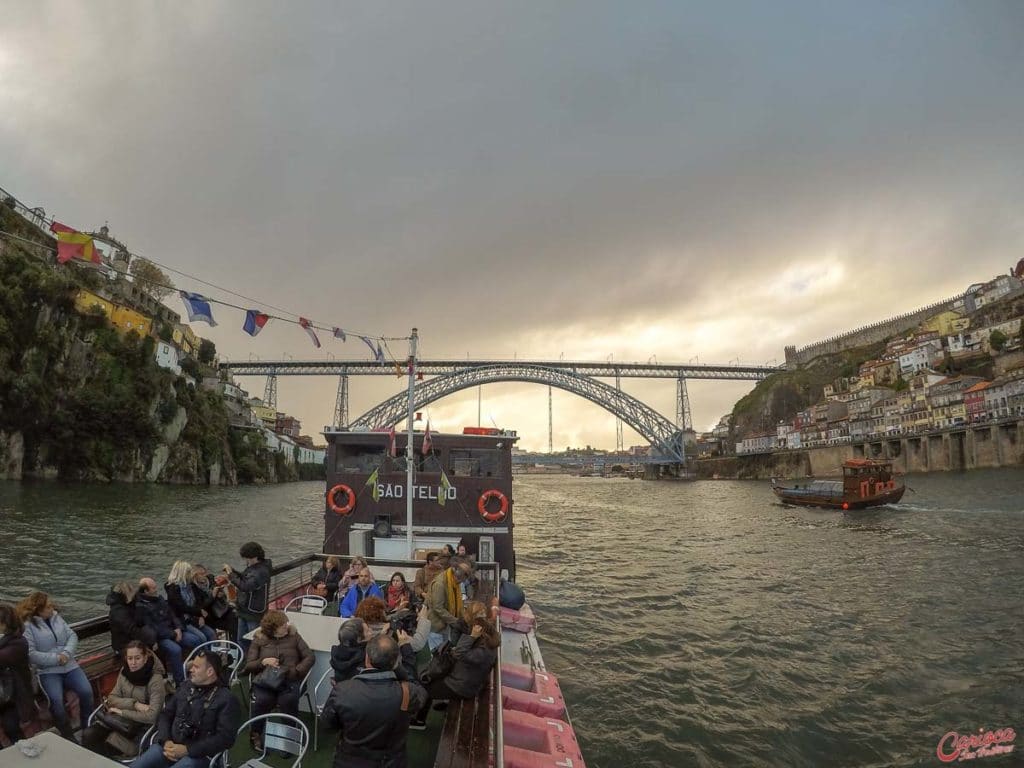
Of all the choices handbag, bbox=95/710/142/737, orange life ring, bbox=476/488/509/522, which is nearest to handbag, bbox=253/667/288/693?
handbag, bbox=95/710/142/737

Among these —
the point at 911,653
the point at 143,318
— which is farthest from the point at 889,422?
the point at 143,318

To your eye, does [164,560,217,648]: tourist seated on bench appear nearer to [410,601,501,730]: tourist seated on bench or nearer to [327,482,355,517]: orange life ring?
[410,601,501,730]: tourist seated on bench

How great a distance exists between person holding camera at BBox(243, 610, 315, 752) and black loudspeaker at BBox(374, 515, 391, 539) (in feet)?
23.5

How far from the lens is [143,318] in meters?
49.9

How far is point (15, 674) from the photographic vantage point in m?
3.82

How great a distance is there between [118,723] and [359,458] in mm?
8266

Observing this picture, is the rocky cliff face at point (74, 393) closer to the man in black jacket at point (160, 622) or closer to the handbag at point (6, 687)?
the man in black jacket at point (160, 622)

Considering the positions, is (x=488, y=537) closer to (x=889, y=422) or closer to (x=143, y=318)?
(x=143, y=318)

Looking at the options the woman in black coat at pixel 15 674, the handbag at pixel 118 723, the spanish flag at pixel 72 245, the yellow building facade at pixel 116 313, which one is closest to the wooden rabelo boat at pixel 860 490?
the handbag at pixel 118 723

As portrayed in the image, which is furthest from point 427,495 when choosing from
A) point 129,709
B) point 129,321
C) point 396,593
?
point 129,321

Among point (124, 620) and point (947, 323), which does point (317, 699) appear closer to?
point (124, 620)

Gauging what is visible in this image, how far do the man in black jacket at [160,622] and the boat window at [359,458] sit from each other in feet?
22.2

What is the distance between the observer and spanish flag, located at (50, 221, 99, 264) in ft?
22.2

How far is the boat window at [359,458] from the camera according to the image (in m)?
12.0
